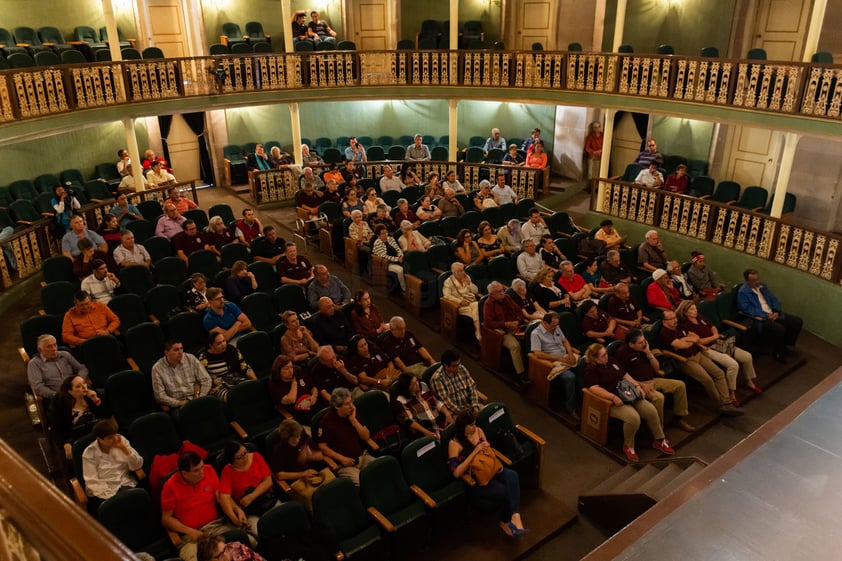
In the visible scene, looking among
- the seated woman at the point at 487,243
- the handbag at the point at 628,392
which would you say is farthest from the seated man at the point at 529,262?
the handbag at the point at 628,392

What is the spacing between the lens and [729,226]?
11312mm

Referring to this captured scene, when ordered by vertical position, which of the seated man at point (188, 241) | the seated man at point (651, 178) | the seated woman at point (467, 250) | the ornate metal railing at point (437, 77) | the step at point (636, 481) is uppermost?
the ornate metal railing at point (437, 77)

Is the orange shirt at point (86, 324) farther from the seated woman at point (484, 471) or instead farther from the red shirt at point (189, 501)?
the seated woman at point (484, 471)

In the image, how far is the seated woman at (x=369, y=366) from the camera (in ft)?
23.5

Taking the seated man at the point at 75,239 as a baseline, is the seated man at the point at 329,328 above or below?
below

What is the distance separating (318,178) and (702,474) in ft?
41.9

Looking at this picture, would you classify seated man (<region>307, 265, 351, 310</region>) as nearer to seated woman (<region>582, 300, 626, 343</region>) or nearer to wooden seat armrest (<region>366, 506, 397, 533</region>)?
seated woman (<region>582, 300, 626, 343</region>)

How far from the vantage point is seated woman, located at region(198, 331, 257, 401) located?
269 inches

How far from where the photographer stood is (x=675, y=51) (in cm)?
1570

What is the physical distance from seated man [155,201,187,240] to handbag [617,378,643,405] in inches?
272

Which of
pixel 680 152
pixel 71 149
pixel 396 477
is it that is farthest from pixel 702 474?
pixel 71 149

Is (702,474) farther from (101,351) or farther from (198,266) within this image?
(198,266)

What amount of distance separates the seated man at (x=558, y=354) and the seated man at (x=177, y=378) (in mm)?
3719

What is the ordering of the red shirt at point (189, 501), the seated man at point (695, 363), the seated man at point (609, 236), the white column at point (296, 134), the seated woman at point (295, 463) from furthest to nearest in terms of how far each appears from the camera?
the white column at point (296, 134) → the seated man at point (609, 236) → the seated man at point (695, 363) → the seated woman at point (295, 463) → the red shirt at point (189, 501)
